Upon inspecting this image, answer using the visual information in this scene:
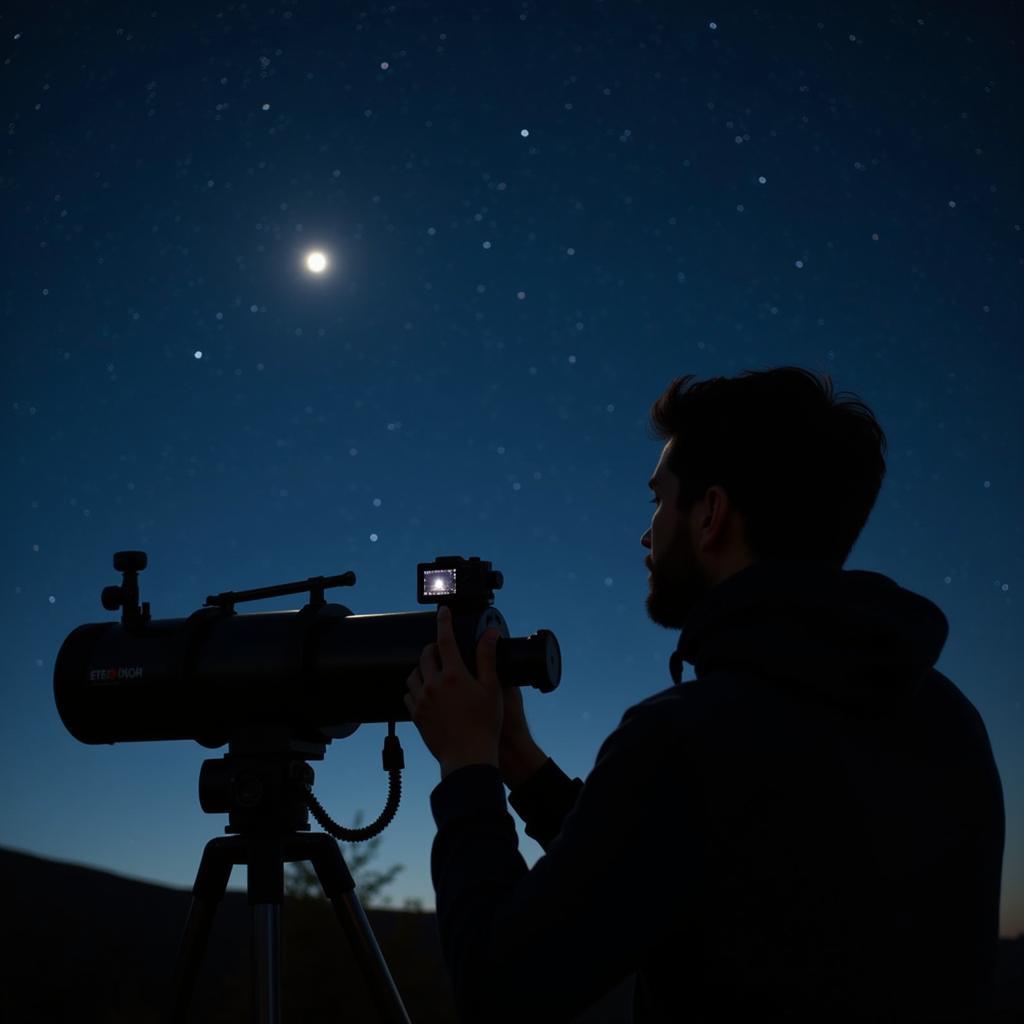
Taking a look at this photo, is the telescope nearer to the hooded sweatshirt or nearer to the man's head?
the man's head

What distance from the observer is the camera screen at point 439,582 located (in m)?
2.12

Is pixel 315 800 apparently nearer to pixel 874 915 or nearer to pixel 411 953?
pixel 874 915

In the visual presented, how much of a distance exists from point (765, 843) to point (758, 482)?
753 millimetres

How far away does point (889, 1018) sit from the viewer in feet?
3.49

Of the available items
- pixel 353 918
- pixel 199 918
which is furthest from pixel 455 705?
pixel 199 918

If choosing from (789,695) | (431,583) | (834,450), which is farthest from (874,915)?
(431,583)

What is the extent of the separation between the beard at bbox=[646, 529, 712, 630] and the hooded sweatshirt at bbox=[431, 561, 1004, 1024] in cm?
44

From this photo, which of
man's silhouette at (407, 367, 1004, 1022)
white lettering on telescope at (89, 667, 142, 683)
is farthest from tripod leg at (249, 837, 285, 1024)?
man's silhouette at (407, 367, 1004, 1022)

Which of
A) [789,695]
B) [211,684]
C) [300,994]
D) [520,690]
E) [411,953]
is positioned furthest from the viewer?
[411,953]

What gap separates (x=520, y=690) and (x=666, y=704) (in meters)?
0.99

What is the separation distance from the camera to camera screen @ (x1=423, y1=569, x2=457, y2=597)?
212cm

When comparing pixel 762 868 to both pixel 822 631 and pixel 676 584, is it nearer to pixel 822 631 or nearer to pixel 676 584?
pixel 822 631

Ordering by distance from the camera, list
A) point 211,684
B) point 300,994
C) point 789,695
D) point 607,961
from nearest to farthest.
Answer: point 607,961
point 789,695
point 211,684
point 300,994

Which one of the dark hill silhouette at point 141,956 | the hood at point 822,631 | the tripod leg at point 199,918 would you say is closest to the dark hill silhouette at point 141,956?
the dark hill silhouette at point 141,956
